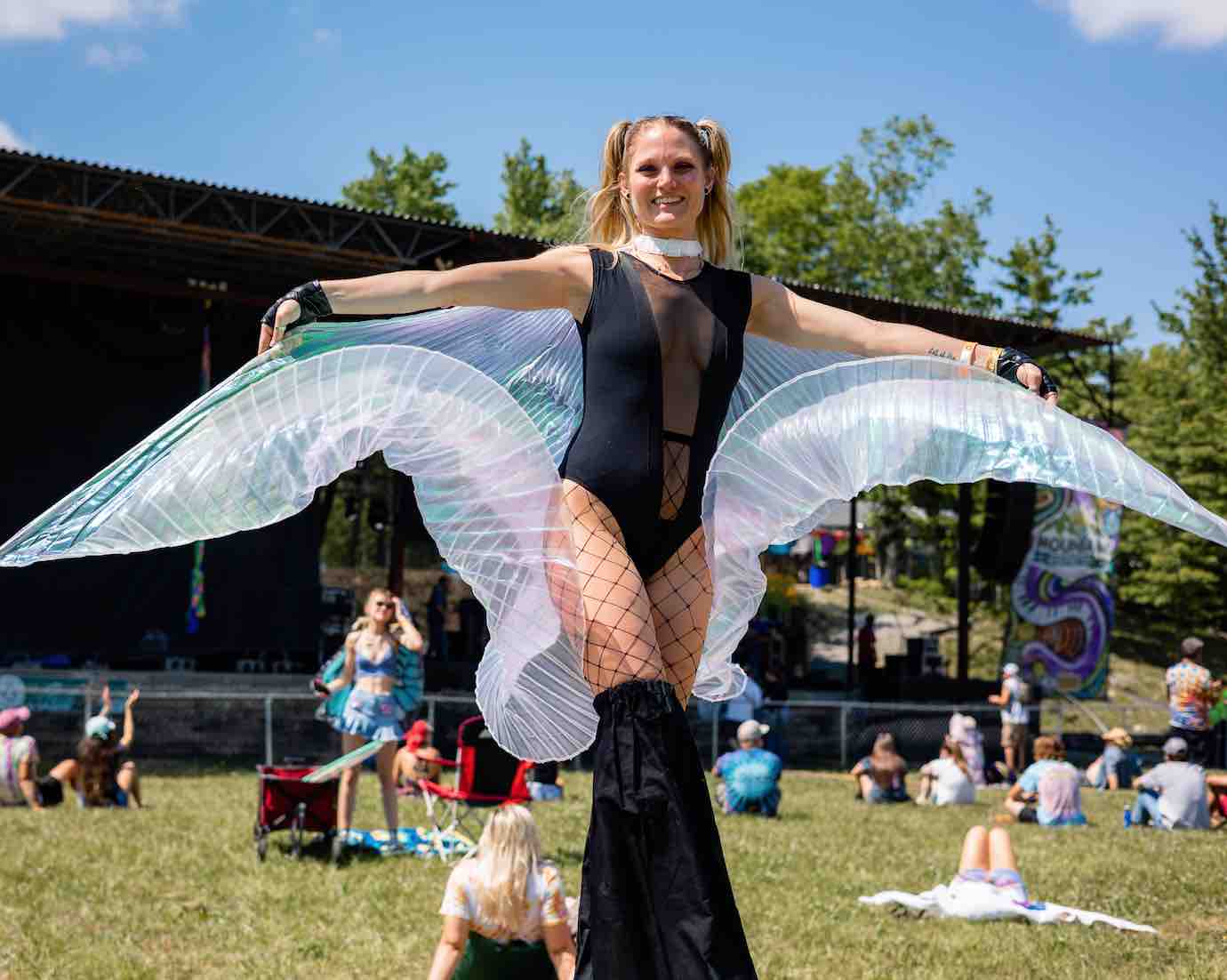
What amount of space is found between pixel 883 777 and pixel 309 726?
6714 mm

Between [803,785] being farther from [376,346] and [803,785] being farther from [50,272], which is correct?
[376,346]

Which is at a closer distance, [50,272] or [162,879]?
[162,879]

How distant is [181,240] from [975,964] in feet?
43.0

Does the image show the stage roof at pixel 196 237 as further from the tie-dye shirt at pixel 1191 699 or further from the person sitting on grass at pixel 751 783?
the tie-dye shirt at pixel 1191 699

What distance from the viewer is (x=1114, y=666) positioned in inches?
1355

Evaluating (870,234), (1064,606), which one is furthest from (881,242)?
(1064,606)

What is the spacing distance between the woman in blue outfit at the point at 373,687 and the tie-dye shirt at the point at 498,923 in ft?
10.7

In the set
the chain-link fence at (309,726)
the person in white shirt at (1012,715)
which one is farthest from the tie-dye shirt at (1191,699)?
the chain-link fence at (309,726)

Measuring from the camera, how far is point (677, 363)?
3102 mm

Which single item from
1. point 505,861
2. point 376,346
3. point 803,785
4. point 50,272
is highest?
point 50,272

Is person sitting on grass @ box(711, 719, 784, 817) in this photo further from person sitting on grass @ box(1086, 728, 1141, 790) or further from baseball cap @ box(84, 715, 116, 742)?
person sitting on grass @ box(1086, 728, 1141, 790)

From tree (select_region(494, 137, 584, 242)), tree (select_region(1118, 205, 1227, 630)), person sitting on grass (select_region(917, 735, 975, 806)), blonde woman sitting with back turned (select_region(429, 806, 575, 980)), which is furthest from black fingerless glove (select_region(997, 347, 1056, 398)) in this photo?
tree (select_region(494, 137, 584, 242))

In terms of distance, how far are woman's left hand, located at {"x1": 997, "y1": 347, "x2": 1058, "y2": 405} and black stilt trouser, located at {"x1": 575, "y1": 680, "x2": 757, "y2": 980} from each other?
1072mm

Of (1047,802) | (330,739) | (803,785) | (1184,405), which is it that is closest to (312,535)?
(330,739)
